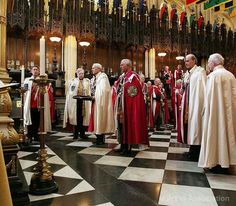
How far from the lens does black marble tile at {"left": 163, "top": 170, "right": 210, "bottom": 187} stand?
2606 mm

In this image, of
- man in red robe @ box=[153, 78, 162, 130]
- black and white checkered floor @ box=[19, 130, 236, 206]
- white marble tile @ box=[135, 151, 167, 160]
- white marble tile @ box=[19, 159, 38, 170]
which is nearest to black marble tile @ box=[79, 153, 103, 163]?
black and white checkered floor @ box=[19, 130, 236, 206]

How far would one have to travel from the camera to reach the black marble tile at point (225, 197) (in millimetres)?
2078

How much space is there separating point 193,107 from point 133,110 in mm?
982

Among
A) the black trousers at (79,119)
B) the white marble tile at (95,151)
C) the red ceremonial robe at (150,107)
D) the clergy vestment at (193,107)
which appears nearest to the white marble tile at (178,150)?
the clergy vestment at (193,107)

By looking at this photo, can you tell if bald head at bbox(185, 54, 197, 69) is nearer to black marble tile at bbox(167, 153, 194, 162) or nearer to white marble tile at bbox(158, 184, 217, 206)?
black marble tile at bbox(167, 153, 194, 162)

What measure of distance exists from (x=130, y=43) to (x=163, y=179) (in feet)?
28.5

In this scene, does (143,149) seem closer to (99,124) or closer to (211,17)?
(99,124)

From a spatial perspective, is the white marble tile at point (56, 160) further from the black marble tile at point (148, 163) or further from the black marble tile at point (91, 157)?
the black marble tile at point (148, 163)

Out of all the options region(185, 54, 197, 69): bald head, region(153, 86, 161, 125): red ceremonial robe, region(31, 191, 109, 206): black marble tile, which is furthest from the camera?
region(153, 86, 161, 125): red ceremonial robe

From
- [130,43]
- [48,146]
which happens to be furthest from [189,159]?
[130,43]

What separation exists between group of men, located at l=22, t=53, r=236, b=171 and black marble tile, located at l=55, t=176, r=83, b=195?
151cm

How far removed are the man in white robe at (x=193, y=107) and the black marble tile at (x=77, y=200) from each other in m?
1.94

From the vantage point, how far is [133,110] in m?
4.05

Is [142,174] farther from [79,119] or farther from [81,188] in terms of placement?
[79,119]
